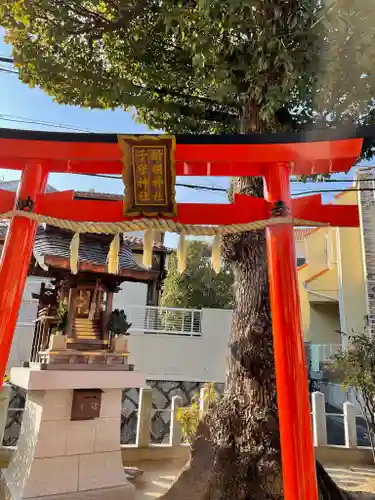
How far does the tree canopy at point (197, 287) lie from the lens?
45.7 feet

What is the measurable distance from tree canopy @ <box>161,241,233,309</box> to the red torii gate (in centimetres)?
1028

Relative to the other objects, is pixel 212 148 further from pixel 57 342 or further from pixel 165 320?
pixel 165 320

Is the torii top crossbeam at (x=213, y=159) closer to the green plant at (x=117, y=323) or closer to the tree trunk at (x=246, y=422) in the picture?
the tree trunk at (x=246, y=422)

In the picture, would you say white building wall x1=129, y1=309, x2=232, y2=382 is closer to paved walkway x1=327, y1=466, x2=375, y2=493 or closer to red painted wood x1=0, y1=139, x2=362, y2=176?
paved walkway x1=327, y1=466, x2=375, y2=493

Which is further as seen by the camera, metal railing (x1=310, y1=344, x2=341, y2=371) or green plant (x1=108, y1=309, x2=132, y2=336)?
metal railing (x1=310, y1=344, x2=341, y2=371)

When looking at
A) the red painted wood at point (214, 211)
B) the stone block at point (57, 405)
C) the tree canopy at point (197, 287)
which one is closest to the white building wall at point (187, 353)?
the tree canopy at point (197, 287)

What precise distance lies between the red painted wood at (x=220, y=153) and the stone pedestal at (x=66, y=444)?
9.08ft

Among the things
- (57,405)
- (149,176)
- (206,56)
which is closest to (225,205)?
(149,176)

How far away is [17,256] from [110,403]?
9.92 ft

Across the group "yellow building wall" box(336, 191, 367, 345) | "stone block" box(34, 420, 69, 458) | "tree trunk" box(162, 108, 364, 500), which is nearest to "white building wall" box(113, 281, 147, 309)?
"yellow building wall" box(336, 191, 367, 345)

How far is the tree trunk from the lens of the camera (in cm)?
410

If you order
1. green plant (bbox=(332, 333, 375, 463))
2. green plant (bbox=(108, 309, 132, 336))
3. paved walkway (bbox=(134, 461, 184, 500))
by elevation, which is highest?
green plant (bbox=(108, 309, 132, 336))

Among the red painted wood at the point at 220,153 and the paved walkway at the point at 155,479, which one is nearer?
the red painted wood at the point at 220,153

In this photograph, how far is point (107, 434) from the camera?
16.7 ft
